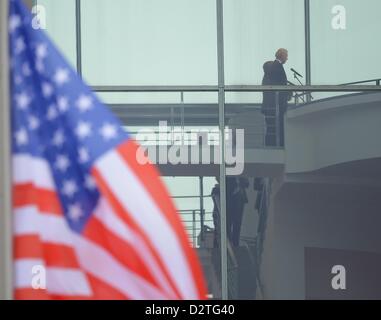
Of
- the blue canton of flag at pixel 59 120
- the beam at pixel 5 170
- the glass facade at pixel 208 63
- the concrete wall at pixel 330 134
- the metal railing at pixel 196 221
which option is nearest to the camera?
the beam at pixel 5 170

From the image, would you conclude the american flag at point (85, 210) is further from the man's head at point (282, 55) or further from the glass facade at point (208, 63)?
the man's head at point (282, 55)

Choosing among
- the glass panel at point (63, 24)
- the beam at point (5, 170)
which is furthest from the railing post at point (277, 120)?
the beam at point (5, 170)

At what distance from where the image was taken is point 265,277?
1054 cm

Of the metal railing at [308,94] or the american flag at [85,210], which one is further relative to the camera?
the metal railing at [308,94]

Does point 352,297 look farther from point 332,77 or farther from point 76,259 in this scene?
point 76,259

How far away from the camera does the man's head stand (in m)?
10.7

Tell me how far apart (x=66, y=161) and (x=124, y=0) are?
5.34 meters

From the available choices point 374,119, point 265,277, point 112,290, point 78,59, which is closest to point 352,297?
point 265,277

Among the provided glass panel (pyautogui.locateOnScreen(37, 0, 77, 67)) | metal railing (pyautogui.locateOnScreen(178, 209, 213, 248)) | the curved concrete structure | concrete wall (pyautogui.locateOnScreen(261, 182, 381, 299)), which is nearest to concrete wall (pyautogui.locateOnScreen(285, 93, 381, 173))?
the curved concrete structure

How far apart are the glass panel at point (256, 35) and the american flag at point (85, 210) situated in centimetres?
517

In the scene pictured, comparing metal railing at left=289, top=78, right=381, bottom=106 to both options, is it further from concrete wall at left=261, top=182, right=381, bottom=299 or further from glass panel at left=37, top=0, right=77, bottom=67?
glass panel at left=37, top=0, right=77, bottom=67

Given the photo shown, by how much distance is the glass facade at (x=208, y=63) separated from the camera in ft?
34.6

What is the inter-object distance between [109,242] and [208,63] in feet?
18.0

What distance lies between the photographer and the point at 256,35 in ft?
35.0
